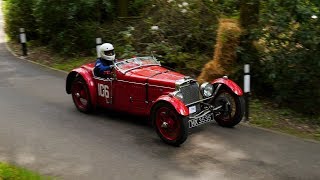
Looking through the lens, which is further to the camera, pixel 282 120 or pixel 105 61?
pixel 105 61

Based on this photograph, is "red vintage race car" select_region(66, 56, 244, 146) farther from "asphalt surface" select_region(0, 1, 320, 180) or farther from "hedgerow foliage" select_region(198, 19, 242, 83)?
"hedgerow foliage" select_region(198, 19, 242, 83)

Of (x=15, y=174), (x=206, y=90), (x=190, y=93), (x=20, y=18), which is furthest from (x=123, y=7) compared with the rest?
(x=15, y=174)

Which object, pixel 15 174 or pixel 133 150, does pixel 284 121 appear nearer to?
pixel 133 150

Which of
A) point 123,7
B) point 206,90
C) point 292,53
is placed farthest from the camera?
point 123,7

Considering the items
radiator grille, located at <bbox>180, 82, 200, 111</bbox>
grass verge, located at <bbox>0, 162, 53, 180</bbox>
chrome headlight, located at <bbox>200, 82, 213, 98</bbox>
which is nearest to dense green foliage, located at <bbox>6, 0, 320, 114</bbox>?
chrome headlight, located at <bbox>200, 82, 213, 98</bbox>

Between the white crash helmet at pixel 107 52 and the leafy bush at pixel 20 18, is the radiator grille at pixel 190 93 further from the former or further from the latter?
the leafy bush at pixel 20 18

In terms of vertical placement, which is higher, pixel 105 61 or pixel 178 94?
pixel 105 61

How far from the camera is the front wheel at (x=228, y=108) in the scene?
816cm

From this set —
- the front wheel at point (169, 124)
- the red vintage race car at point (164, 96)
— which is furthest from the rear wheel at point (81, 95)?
the front wheel at point (169, 124)

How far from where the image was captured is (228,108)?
27.2ft

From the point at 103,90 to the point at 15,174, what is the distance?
3195 mm

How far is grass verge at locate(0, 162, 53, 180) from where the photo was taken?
19.7ft

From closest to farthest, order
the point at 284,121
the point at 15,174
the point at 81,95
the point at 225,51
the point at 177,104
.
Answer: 1. the point at 15,174
2. the point at 177,104
3. the point at 284,121
4. the point at 81,95
5. the point at 225,51

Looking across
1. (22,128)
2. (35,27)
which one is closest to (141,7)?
(35,27)
